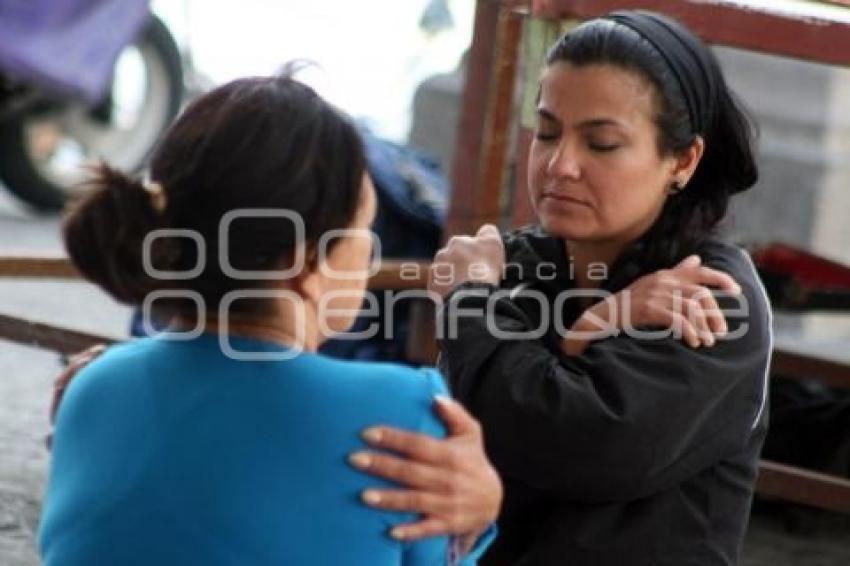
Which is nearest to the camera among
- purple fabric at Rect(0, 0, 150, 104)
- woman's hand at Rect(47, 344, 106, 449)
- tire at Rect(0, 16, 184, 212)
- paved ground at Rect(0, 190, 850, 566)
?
woman's hand at Rect(47, 344, 106, 449)

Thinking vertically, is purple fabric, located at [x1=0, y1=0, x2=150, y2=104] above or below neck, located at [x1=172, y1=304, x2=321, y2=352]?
below

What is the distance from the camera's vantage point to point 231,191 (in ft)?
5.98

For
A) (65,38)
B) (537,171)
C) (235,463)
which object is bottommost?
(65,38)

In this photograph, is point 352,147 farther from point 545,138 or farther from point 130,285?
point 545,138

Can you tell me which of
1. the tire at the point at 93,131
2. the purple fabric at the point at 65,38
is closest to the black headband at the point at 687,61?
the purple fabric at the point at 65,38

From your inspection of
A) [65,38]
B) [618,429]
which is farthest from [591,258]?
[65,38]

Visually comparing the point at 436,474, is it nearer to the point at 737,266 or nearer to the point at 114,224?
the point at 114,224

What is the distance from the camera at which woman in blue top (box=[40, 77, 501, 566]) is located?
1813mm

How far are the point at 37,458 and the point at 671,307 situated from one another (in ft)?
8.48

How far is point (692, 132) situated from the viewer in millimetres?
2338

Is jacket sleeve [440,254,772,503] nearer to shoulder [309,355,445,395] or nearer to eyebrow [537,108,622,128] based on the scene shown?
eyebrow [537,108,622,128]

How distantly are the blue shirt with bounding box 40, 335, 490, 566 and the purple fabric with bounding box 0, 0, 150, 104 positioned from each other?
4.64 meters

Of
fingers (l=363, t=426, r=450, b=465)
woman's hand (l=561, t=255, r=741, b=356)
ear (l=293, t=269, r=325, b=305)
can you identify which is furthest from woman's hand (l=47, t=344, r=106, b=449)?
woman's hand (l=561, t=255, r=741, b=356)

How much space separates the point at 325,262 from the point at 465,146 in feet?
6.95
